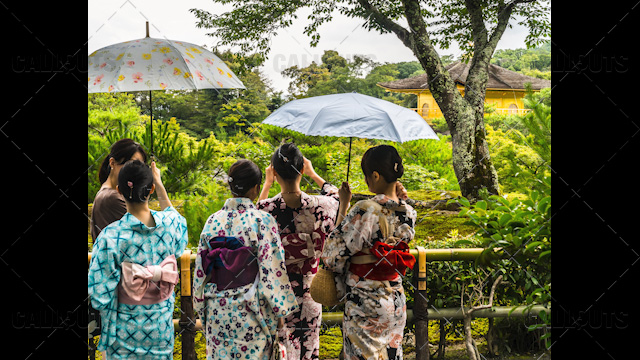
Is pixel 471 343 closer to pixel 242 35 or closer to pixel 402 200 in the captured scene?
pixel 402 200

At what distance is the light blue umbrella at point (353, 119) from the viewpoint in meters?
2.26

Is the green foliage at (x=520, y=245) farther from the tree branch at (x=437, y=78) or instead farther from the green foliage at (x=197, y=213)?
the tree branch at (x=437, y=78)

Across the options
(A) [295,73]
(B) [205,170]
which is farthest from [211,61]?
(A) [295,73]

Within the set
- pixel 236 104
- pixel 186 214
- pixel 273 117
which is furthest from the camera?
pixel 236 104

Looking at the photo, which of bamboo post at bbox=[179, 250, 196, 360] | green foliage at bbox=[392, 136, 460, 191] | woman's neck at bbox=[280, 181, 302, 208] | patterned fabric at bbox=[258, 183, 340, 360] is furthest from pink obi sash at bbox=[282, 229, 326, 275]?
green foliage at bbox=[392, 136, 460, 191]

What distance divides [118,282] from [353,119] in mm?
1265

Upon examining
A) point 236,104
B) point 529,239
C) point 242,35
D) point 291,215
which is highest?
point 242,35

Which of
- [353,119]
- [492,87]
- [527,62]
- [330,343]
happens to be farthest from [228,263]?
[527,62]

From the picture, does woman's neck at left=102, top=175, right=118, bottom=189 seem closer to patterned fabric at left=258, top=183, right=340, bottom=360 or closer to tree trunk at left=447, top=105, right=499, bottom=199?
patterned fabric at left=258, top=183, right=340, bottom=360

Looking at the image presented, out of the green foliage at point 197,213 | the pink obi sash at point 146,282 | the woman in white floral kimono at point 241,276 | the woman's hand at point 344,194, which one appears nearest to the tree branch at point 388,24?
the green foliage at point 197,213

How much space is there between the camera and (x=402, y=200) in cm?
200

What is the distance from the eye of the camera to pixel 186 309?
97.1 inches

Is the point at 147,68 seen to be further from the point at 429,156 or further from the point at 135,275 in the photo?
the point at 429,156

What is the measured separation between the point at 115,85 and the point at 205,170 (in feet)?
11.9
